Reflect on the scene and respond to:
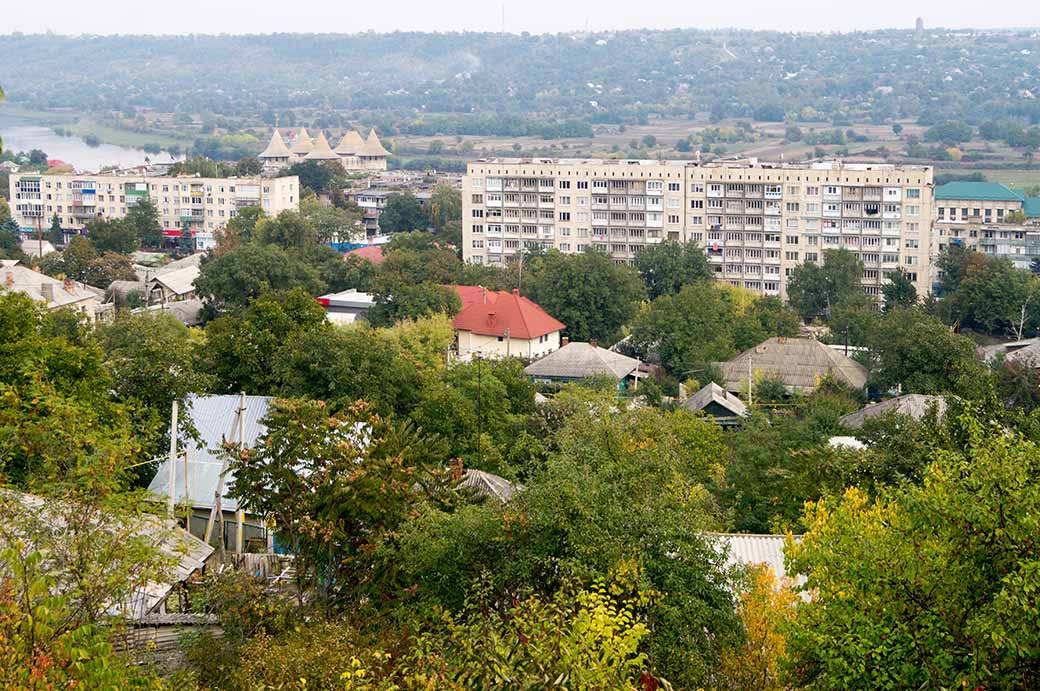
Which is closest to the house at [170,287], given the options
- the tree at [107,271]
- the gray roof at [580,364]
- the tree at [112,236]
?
the tree at [107,271]

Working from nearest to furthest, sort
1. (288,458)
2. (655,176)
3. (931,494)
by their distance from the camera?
(931,494), (288,458), (655,176)

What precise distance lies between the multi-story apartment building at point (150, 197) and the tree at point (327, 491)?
141 feet

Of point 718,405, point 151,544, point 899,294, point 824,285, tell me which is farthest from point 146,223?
point 151,544

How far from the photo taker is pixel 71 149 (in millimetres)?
119250

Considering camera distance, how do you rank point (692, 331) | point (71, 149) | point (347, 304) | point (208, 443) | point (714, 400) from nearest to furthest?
point (208, 443) → point (714, 400) → point (692, 331) → point (347, 304) → point (71, 149)

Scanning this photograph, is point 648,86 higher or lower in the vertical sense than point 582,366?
higher

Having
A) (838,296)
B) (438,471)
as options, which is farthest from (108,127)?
(438,471)

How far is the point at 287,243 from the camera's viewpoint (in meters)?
38.7

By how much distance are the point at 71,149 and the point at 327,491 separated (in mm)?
116774

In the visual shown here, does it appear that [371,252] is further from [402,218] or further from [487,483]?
[487,483]

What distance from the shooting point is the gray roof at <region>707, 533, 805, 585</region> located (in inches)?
374

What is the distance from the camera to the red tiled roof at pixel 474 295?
101 feet

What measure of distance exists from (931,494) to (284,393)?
1066 cm

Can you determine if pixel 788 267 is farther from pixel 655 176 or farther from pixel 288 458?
pixel 288 458
